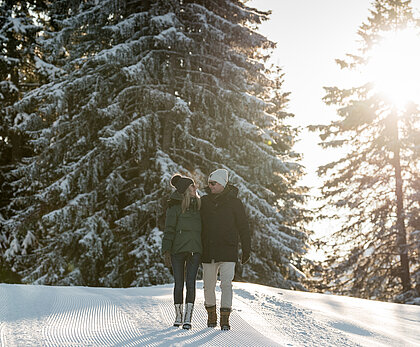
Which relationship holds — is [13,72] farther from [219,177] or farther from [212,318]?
[212,318]

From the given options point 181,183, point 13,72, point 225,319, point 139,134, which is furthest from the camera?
point 13,72

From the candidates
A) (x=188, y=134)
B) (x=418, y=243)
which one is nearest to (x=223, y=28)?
(x=188, y=134)

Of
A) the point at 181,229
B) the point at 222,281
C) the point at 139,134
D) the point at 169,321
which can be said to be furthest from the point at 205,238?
the point at 139,134

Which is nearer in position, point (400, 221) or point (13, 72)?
point (400, 221)

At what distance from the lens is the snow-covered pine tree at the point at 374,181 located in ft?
62.7

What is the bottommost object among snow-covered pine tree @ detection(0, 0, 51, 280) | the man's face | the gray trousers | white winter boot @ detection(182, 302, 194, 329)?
white winter boot @ detection(182, 302, 194, 329)

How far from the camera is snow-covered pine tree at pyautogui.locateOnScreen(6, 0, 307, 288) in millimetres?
13609

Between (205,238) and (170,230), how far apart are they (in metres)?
0.45

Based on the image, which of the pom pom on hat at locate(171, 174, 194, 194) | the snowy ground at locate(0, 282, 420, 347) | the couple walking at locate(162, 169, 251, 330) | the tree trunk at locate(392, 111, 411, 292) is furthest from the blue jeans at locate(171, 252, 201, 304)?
the tree trunk at locate(392, 111, 411, 292)

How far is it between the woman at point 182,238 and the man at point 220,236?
0.13m

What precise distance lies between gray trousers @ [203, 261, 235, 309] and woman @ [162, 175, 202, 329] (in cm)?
17

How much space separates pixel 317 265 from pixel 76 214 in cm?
1170

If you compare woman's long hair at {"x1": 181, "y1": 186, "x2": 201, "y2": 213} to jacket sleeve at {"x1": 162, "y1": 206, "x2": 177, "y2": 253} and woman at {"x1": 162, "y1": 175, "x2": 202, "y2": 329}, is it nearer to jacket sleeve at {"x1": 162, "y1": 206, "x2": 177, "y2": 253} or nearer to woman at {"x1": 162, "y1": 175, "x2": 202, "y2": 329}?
woman at {"x1": 162, "y1": 175, "x2": 202, "y2": 329}

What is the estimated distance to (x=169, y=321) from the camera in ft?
19.1
